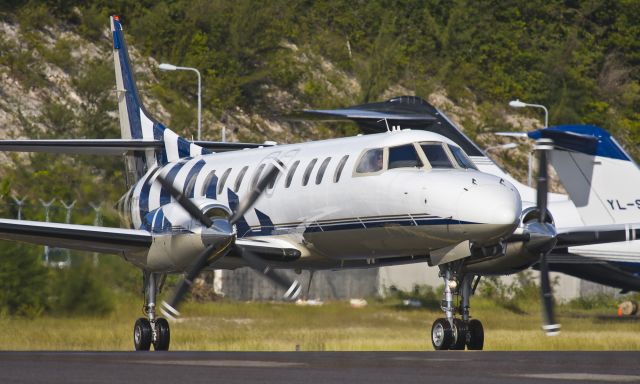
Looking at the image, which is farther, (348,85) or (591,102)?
(591,102)

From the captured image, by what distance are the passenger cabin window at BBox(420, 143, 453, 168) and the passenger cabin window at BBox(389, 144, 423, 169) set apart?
A: 19cm

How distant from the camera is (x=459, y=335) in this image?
21.0 meters

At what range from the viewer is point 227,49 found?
239ft

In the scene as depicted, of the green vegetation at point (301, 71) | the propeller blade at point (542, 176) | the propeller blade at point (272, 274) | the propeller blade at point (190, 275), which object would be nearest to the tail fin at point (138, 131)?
the green vegetation at point (301, 71)

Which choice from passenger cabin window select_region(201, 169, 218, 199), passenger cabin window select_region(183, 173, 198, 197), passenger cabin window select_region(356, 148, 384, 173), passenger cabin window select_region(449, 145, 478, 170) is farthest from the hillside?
passenger cabin window select_region(449, 145, 478, 170)

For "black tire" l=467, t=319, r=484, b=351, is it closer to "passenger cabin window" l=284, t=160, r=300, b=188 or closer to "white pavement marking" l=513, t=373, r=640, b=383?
"passenger cabin window" l=284, t=160, r=300, b=188

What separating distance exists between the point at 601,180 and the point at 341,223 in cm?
1308

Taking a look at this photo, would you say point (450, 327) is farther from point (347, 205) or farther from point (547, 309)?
point (347, 205)

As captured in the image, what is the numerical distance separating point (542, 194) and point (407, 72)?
56.6 metres

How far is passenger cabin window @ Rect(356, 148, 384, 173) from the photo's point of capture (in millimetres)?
21859

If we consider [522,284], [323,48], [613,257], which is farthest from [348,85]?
[613,257]

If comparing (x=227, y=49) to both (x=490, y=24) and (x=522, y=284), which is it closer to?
(x=490, y=24)

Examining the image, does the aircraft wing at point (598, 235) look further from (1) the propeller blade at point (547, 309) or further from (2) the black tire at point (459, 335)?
(2) the black tire at point (459, 335)

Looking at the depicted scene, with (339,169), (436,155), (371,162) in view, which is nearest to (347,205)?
(339,169)
